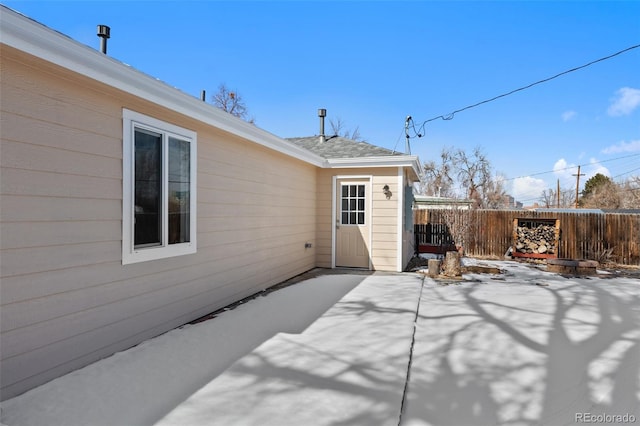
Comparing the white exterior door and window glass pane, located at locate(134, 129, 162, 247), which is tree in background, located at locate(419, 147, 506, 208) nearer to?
the white exterior door

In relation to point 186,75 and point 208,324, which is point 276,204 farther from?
point 186,75

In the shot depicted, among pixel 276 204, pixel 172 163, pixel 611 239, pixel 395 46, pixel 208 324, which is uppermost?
pixel 395 46

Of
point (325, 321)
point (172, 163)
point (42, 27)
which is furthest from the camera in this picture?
point (325, 321)

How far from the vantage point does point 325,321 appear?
3824mm

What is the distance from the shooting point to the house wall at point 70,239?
2211 mm

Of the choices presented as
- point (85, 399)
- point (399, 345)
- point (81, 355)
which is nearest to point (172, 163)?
point (81, 355)

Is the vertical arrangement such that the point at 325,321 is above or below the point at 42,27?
below

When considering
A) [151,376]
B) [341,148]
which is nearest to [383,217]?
[341,148]

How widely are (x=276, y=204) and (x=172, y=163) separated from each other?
2.43 metres

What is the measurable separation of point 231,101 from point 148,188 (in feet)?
50.5

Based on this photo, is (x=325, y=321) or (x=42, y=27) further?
(x=325, y=321)

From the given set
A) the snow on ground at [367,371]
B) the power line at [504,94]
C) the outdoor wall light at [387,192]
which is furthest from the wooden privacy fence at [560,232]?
the snow on ground at [367,371]

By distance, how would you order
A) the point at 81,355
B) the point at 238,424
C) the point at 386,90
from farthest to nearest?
1. the point at 386,90
2. the point at 81,355
3. the point at 238,424

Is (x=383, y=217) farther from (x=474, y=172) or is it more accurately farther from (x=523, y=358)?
(x=474, y=172)
